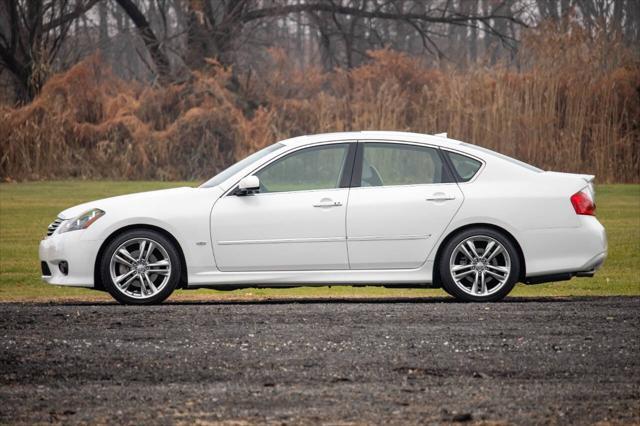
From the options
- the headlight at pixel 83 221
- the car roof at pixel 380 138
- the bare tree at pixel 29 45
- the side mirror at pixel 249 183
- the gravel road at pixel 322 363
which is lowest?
the gravel road at pixel 322 363

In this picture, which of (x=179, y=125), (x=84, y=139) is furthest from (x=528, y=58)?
(x=84, y=139)

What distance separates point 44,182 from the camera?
91.4ft

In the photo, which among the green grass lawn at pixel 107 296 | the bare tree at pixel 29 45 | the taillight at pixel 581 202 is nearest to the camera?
the taillight at pixel 581 202

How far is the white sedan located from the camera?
10758 millimetres

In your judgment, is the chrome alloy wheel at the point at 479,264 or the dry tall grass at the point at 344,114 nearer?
the chrome alloy wheel at the point at 479,264

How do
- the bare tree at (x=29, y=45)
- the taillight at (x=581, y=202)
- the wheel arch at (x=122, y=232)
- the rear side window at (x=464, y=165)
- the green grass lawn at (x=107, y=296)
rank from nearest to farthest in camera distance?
the wheel arch at (x=122, y=232)
the taillight at (x=581, y=202)
the rear side window at (x=464, y=165)
the green grass lawn at (x=107, y=296)
the bare tree at (x=29, y=45)

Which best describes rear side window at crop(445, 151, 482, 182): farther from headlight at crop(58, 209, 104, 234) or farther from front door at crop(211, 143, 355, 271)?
headlight at crop(58, 209, 104, 234)

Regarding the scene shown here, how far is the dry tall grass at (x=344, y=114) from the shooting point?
26938mm

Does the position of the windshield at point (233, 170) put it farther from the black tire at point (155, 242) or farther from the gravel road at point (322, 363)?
the gravel road at point (322, 363)

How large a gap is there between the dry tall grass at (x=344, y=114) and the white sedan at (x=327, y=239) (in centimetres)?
1590

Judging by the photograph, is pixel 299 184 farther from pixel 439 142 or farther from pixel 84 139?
pixel 84 139

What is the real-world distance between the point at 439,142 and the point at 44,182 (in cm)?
1784

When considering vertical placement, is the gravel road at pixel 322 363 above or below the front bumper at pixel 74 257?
below

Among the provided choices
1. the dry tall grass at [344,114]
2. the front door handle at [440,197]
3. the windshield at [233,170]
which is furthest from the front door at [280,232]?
the dry tall grass at [344,114]
